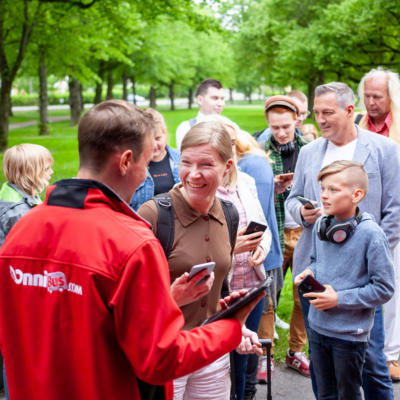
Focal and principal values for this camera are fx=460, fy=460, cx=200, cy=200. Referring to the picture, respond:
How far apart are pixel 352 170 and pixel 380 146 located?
63 centimetres

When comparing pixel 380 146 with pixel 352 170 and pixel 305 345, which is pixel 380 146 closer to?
pixel 352 170

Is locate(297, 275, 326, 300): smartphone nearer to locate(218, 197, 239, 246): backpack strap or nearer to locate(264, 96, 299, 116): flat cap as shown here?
locate(218, 197, 239, 246): backpack strap

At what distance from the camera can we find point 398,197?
3.35 metres

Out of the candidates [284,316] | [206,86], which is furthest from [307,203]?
[206,86]

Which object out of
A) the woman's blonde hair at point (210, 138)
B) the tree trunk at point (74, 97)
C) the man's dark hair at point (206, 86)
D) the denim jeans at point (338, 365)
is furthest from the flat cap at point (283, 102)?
the tree trunk at point (74, 97)

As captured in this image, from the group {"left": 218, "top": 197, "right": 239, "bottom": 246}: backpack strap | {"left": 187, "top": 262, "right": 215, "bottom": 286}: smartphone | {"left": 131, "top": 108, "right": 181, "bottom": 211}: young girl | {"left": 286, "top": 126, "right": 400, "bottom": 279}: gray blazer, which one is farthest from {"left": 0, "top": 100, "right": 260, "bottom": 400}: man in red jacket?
{"left": 131, "top": 108, "right": 181, "bottom": 211}: young girl

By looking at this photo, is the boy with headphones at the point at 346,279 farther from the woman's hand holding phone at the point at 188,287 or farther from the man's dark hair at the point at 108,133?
the man's dark hair at the point at 108,133

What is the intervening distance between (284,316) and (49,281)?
453 cm

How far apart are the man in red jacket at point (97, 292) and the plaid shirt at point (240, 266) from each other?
1.59 metres

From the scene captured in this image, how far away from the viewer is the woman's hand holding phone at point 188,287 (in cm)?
212

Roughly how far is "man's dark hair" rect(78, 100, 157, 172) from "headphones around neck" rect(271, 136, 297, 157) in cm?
335

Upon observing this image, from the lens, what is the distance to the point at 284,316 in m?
5.66

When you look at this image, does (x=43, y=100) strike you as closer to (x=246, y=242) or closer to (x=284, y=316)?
(x=284, y=316)

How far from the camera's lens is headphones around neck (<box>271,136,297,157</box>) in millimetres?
4845
